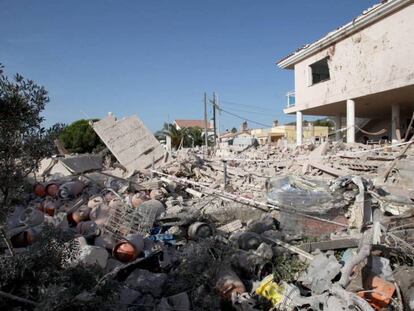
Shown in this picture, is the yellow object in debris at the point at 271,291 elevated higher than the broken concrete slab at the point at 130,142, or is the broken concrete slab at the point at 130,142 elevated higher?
the broken concrete slab at the point at 130,142

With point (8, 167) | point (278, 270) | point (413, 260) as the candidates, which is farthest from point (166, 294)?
point (413, 260)

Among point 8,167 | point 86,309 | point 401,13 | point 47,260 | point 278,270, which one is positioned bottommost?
point 278,270

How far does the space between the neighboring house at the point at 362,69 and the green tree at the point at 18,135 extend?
12038 mm

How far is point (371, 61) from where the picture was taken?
45.4 ft

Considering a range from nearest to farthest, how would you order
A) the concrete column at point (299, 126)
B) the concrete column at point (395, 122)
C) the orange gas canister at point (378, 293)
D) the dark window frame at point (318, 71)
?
1. the orange gas canister at point (378, 293)
2. the concrete column at point (395, 122)
3. the dark window frame at point (318, 71)
4. the concrete column at point (299, 126)

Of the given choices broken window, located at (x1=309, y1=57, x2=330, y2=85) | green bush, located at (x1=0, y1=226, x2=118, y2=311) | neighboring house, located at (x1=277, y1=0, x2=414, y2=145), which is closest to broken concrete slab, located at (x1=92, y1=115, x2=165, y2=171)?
neighboring house, located at (x1=277, y1=0, x2=414, y2=145)

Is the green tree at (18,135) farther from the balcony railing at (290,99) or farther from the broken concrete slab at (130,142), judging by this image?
the balcony railing at (290,99)

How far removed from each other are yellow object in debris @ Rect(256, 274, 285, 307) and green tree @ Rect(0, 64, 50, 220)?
280 cm

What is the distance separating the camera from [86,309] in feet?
8.54

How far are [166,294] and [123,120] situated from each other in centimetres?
1085

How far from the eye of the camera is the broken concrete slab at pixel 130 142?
13734 millimetres

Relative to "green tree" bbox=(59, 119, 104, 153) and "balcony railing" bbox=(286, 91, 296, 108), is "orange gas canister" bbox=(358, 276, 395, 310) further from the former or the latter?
"green tree" bbox=(59, 119, 104, 153)

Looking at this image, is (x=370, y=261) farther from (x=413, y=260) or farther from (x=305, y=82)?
(x=305, y=82)

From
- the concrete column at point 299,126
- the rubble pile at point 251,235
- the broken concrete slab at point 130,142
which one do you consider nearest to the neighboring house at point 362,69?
the concrete column at point 299,126
